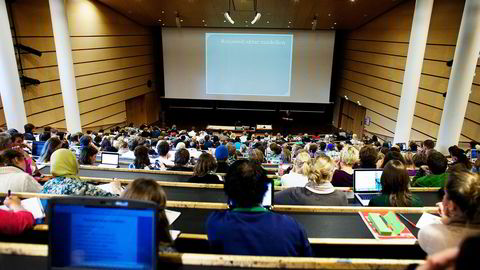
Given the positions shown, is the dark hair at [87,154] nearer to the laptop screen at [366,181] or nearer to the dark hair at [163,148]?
the dark hair at [163,148]

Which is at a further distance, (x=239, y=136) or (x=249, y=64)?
(x=249, y=64)

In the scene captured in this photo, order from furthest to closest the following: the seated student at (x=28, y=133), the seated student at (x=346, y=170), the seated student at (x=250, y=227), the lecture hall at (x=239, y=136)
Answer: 1. the seated student at (x=28, y=133)
2. the seated student at (x=346, y=170)
3. the seated student at (x=250, y=227)
4. the lecture hall at (x=239, y=136)

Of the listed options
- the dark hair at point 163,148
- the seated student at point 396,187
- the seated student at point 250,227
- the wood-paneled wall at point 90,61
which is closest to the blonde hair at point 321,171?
the seated student at point 396,187

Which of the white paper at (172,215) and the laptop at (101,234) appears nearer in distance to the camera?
the laptop at (101,234)

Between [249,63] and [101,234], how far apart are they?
669 inches

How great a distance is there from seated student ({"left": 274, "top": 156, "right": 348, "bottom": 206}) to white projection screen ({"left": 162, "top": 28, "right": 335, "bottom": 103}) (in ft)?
50.0

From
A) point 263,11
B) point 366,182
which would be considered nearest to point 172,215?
point 366,182

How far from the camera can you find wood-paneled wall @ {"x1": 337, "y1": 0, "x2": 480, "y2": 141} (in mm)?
10547

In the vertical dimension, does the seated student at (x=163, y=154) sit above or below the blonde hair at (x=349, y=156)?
below

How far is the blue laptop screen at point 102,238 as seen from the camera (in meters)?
1.33

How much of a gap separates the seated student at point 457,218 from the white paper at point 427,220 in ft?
2.13

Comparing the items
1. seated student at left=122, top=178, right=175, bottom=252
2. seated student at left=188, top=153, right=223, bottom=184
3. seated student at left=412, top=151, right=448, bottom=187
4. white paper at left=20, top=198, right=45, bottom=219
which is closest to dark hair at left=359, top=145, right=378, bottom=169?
seated student at left=412, top=151, right=448, bottom=187

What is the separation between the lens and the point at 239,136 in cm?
1533

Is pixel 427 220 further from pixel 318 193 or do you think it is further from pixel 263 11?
pixel 263 11
